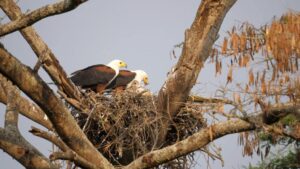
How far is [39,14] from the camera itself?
12.4 ft

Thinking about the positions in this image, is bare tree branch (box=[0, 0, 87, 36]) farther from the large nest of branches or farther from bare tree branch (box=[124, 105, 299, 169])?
the large nest of branches

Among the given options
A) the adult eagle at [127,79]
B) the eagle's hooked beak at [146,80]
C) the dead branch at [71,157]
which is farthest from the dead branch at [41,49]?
the eagle's hooked beak at [146,80]

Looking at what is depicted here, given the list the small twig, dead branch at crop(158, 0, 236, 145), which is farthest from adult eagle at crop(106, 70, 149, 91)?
dead branch at crop(158, 0, 236, 145)

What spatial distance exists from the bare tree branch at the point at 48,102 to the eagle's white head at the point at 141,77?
4.76 metres

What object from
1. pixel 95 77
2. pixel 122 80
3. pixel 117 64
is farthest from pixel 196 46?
pixel 117 64

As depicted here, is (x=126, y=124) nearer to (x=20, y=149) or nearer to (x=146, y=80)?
→ (x=146, y=80)

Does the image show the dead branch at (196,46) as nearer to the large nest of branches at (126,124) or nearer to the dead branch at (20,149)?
the large nest of branches at (126,124)

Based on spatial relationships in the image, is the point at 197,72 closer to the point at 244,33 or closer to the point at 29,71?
the point at 244,33

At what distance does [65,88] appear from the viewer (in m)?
6.72

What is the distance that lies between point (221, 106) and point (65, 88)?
9.17 ft

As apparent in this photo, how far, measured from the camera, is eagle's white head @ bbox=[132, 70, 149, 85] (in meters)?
9.55

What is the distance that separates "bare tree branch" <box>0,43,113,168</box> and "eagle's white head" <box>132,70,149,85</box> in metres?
4.76

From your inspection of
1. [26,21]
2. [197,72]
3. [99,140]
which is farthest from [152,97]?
[26,21]

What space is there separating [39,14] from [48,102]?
2.46 feet
